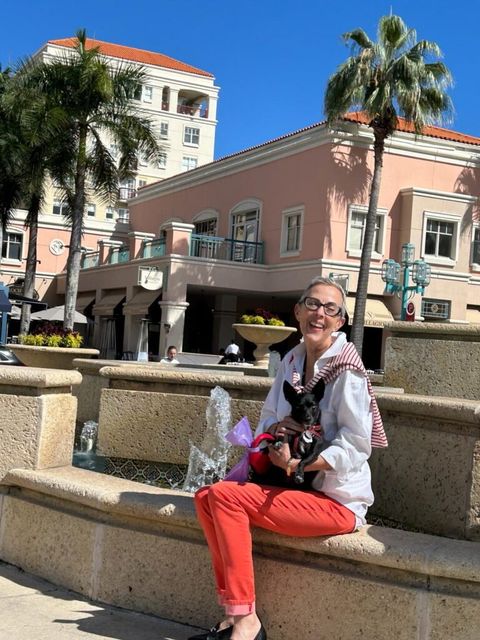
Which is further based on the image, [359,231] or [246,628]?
[359,231]

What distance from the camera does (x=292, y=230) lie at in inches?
1250

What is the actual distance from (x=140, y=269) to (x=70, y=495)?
92.9 feet

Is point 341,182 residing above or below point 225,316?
above

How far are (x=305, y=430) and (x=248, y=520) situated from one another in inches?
Result: 18.1

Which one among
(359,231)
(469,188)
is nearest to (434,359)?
(359,231)

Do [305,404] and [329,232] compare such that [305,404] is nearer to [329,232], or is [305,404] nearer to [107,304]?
[329,232]

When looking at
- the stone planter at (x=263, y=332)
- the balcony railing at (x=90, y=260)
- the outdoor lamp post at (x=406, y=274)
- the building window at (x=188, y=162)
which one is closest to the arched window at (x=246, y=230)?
the outdoor lamp post at (x=406, y=274)

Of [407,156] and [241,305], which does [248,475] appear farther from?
[241,305]

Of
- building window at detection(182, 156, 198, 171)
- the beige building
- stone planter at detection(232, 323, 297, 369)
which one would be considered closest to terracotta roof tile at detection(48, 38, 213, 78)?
the beige building

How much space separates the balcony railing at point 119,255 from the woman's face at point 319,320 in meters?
32.8

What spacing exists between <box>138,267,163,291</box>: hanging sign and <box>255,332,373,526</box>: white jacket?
2843 cm

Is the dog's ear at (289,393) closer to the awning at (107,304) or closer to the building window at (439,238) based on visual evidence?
the building window at (439,238)

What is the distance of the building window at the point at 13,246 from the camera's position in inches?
1806

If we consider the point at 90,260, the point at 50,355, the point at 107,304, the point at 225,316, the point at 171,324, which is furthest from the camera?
the point at 90,260
